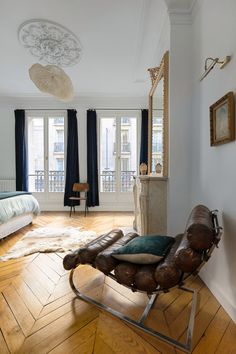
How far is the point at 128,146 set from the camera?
18.1ft

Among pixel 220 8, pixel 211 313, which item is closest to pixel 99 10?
pixel 220 8

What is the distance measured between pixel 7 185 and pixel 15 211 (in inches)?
93.4

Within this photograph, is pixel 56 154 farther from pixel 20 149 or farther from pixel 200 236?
pixel 200 236

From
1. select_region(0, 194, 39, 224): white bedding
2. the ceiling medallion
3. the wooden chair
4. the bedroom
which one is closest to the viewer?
the bedroom

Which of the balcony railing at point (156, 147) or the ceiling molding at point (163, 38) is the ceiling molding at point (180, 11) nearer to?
the ceiling molding at point (163, 38)

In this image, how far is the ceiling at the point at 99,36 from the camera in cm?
239

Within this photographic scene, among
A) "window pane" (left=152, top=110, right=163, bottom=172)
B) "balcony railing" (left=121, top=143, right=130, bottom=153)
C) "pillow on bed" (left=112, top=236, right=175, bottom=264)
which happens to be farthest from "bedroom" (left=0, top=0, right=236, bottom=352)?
"balcony railing" (left=121, top=143, right=130, bottom=153)

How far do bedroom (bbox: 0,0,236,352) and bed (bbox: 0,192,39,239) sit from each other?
1.21 meters

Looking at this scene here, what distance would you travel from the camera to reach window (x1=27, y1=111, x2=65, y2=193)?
217 inches

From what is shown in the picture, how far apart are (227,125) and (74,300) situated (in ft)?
6.09

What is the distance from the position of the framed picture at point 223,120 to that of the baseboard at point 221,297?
121cm

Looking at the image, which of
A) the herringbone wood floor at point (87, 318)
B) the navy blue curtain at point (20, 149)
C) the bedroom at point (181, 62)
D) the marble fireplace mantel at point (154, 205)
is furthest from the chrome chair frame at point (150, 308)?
the navy blue curtain at point (20, 149)

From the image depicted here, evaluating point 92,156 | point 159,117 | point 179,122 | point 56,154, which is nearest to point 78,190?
point 92,156

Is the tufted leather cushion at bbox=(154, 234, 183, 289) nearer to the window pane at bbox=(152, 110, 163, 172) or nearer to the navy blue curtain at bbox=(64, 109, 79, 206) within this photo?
the window pane at bbox=(152, 110, 163, 172)
